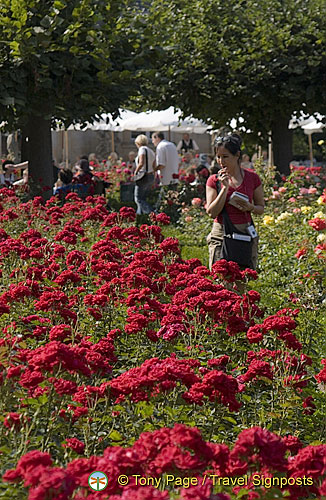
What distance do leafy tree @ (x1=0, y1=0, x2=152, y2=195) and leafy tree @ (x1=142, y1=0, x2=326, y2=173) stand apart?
182cm

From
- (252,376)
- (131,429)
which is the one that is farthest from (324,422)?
(131,429)

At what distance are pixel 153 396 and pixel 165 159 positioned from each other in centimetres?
1018

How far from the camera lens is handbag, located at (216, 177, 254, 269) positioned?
5531 millimetres

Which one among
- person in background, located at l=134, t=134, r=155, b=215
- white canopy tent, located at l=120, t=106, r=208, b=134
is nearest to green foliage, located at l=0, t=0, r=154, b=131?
person in background, located at l=134, t=134, r=155, b=215

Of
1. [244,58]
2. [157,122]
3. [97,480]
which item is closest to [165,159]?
[244,58]

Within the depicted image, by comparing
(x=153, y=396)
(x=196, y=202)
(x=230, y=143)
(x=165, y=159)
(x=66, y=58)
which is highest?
(x=66, y=58)

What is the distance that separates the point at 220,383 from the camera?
2.63 metres

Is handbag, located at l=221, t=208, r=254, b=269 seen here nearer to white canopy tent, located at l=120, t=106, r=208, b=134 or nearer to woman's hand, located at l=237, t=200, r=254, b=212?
woman's hand, located at l=237, t=200, r=254, b=212

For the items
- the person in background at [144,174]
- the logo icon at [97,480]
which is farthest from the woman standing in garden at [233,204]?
the person in background at [144,174]

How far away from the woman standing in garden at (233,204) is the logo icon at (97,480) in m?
3.50

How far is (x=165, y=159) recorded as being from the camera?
12.8 m

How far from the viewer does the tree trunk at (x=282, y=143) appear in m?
14.9

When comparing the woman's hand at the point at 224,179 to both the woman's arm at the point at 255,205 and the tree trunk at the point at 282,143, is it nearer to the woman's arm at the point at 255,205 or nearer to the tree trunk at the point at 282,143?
the woman's arm at the point at 255,205

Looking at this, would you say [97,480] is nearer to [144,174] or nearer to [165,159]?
[144,174]
